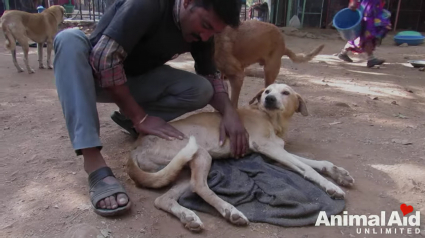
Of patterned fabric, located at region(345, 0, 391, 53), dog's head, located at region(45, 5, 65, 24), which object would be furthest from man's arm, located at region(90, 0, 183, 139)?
patterned fabric, located at region(345, 0, 391, 53)

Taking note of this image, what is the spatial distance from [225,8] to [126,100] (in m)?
0.89

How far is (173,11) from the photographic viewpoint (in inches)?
92.3

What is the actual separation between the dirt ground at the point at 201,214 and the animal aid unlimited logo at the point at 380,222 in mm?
42

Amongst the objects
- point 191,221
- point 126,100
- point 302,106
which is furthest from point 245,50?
point 191,221

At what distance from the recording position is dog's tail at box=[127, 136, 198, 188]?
2.12 meters

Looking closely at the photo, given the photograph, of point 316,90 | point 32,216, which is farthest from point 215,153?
point 316,90

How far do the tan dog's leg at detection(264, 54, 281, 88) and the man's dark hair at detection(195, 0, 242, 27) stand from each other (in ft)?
8.41

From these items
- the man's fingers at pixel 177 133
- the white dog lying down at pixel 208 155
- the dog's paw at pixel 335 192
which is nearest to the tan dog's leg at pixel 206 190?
the white dog lying down at pixel 208 155

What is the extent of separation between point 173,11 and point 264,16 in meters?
13.9

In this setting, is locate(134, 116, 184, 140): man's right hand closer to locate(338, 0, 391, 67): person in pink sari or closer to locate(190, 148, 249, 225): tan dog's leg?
locate(190, 148, 249, 225): tan dog's leg

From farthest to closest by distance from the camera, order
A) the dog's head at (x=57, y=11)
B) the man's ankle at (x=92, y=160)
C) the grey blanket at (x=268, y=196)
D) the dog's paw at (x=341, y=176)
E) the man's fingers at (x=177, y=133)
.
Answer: the dog's head at (x=57, y=11) < the man's fingers at (x=177, y=133) < the dog's paw at (x=341, y=176) < the man's ankle at (x=92, y=160) < the grey blanket at (x=268, y=196)

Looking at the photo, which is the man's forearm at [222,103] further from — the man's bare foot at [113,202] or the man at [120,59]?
the man's bare foot at [113,202]

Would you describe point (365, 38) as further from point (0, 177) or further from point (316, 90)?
point (0, 177)

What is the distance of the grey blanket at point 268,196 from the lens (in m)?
2.00
